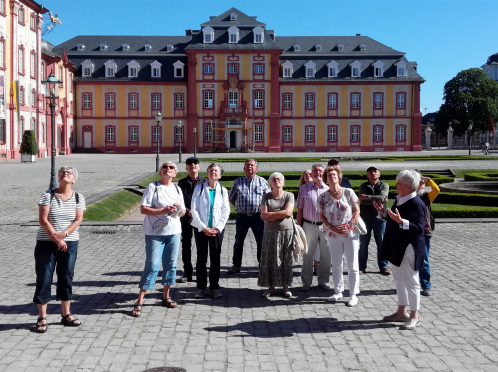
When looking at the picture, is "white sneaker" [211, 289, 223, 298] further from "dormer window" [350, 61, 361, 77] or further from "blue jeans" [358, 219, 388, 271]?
"dormer window" [350, 61, 361, 77]

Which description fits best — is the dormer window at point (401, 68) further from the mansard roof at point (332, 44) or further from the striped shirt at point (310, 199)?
the striped shirt at point (310, 199)

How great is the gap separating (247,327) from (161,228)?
1.50m

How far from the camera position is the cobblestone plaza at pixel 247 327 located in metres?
5.18

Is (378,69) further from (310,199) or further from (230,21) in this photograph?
(310,199)

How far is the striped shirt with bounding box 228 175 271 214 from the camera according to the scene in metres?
8.25

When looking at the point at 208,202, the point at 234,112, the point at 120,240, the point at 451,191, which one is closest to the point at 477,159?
the point at 451,191

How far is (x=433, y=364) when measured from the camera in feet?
16.6

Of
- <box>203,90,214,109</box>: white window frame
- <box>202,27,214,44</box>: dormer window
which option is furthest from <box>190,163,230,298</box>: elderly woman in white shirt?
<box>202,27,214,44</box>: dormer window

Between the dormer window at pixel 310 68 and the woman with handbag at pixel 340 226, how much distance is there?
57.8 m

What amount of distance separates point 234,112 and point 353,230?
55.0 meters

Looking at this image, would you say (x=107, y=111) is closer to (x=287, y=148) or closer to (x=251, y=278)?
(x=287, y=148)

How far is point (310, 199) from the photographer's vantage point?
26.1ft

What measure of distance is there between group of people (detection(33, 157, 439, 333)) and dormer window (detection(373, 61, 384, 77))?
57.2m

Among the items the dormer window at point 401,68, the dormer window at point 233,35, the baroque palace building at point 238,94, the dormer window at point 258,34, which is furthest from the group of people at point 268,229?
the dormer window at point 401,68
